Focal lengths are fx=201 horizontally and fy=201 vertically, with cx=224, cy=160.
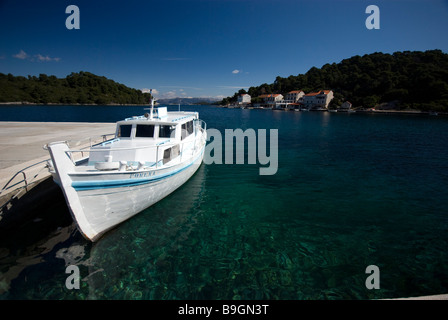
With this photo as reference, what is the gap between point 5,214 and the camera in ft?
22.5

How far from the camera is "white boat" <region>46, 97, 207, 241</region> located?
19.6 feet

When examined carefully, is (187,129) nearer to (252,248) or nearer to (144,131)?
(144,131)

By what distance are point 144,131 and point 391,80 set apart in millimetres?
149549

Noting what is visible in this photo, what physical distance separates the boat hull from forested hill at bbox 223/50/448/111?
126004 millimetres

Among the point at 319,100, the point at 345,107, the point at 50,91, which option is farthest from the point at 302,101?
the point at 50,91

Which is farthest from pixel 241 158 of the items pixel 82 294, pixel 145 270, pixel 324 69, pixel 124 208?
pixel 324 69

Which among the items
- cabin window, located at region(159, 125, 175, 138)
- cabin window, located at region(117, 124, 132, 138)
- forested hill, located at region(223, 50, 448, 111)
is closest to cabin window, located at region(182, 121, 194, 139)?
cabin window, located at region(159, 125, 175, 138)

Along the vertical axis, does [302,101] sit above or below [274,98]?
below

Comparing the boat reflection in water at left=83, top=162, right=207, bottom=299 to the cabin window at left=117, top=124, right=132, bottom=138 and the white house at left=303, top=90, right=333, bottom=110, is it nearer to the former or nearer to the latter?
the cabin window at left=117, top=124, right=132, bottom=138

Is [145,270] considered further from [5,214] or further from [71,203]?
[5,214]

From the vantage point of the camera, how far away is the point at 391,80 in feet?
373

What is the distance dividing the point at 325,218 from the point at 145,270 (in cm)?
694

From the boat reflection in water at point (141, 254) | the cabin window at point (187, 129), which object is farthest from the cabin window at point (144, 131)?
the boat reflection in water at point (141, 254)

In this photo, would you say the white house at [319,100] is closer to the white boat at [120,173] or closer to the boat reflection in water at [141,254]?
the white boat at [120,173]
